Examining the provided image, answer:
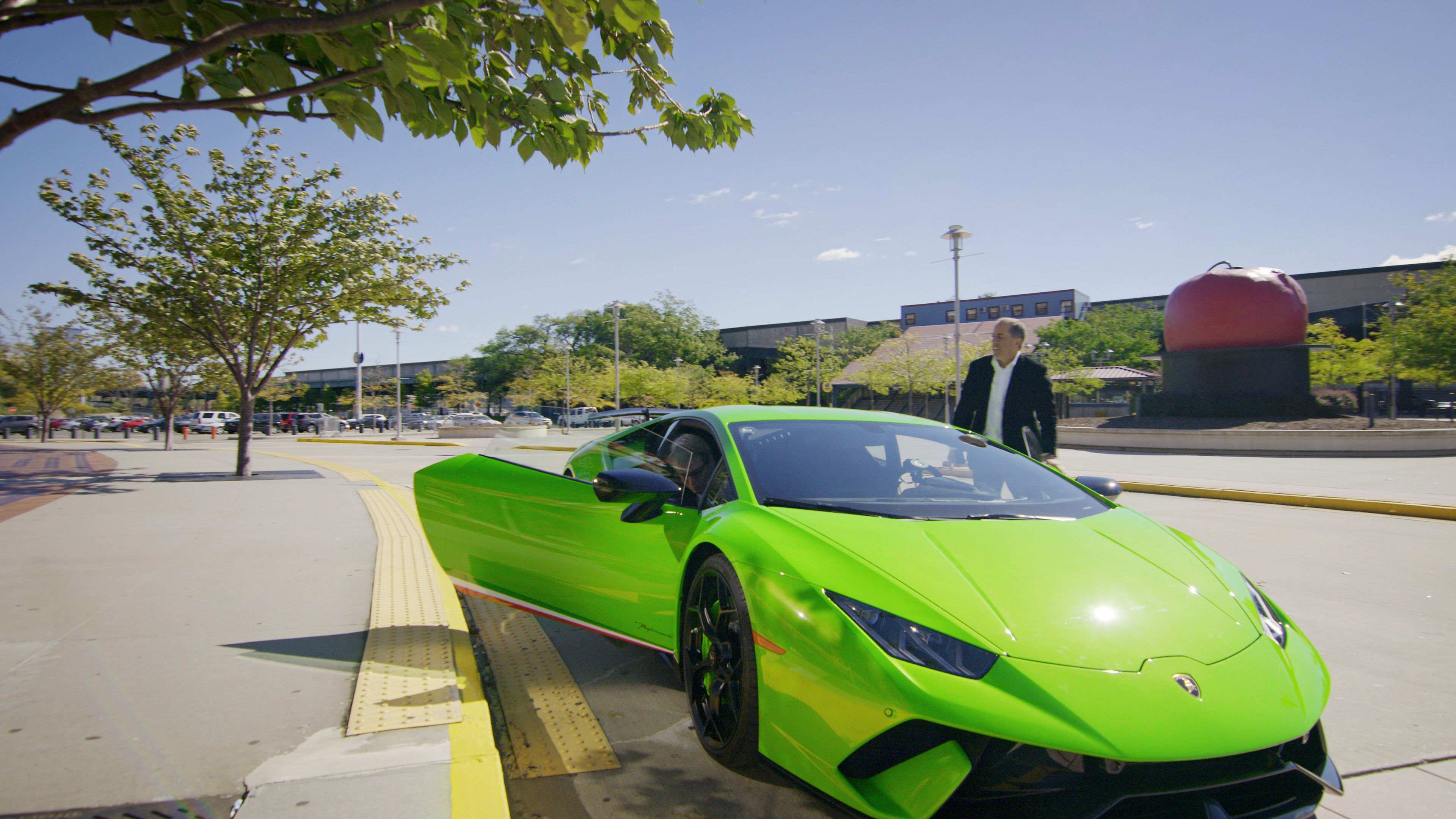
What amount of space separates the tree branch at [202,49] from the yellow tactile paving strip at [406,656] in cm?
246

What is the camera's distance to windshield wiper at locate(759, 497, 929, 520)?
270cm

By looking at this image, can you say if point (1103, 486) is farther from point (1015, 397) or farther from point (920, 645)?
point (920, 645)

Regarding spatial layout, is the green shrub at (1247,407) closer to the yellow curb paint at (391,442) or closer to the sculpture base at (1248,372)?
the sculpture base at (1248,372)

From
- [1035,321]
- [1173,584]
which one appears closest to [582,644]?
[1173,584]

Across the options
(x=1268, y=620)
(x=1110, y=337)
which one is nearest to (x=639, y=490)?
(x=1268, y=620)

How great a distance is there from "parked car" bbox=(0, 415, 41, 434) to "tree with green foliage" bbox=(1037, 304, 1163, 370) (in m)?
65.3

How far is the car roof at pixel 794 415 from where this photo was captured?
3.50m

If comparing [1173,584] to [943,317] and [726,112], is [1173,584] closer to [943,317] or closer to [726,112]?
[726,112]

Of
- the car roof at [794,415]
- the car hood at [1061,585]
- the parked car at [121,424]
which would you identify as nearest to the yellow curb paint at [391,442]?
the parked car at [121,424]

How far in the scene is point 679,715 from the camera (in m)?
3.26

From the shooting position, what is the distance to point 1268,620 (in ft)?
7.74

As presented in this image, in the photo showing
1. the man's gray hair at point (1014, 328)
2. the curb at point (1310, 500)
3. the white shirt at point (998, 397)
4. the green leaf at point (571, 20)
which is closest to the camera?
the green leaf at point (571, 20)

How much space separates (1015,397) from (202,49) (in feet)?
15.8

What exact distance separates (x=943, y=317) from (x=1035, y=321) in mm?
14403
